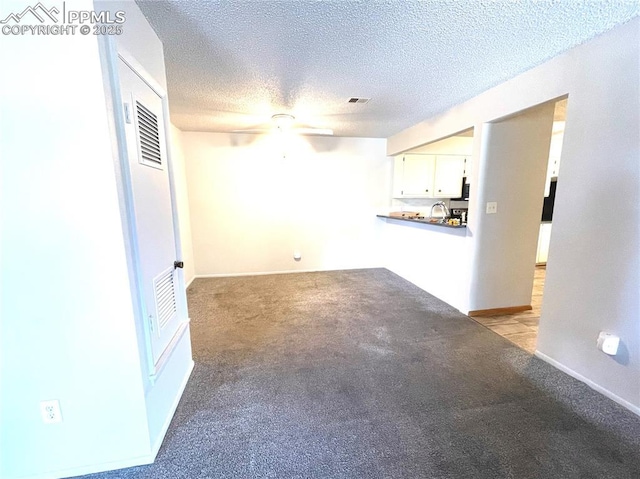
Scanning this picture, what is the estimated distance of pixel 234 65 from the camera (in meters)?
2.04

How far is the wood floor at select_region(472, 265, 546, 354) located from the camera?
2401 mm

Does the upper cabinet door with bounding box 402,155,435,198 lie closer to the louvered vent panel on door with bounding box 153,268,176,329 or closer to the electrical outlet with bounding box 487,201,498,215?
the electrical outlet with bounding box 487,201,498,215

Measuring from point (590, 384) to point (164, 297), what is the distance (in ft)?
9.33

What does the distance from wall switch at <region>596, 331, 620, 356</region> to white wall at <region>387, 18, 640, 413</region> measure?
1.5 inches

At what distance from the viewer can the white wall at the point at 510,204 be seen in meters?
2.65

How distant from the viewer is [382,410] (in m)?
1.62

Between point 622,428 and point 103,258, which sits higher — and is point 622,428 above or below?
below

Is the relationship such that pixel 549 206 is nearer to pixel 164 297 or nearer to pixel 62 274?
pixel 164 297

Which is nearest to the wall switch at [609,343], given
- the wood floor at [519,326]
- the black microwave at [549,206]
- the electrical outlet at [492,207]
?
the wood floor at [519,326]

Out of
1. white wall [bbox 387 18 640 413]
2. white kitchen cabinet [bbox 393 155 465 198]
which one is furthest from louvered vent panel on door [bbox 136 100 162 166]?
white kitchen cabinet [bbox 393 155 465 198]

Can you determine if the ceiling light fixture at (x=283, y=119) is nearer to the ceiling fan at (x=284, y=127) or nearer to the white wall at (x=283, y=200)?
the ceiling fan at (x=284, y=127)

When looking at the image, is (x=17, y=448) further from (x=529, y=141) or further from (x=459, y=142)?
(x=459, y=142)

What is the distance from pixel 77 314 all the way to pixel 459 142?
17.1 feet

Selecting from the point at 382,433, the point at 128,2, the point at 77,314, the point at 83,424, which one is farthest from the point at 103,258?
the point at 382,433
